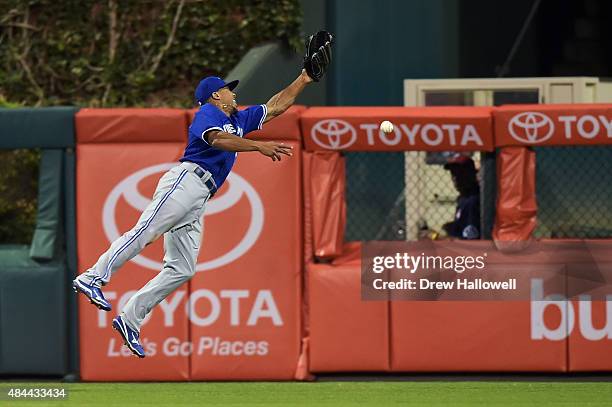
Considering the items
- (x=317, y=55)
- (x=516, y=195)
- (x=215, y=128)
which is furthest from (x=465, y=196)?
(x=215, y=128)

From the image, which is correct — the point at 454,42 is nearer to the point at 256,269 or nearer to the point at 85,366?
the point at 256,269

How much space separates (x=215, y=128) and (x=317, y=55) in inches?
31.6

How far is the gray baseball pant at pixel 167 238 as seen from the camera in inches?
324

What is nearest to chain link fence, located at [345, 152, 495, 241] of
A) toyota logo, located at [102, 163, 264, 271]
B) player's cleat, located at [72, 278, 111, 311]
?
toyota logo, located at [102, 163, 264, 271]

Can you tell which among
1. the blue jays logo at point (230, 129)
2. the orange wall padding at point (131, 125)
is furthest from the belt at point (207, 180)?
the orange wall padding at point (131, 125)

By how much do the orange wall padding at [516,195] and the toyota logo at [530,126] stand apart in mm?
104

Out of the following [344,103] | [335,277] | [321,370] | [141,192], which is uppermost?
[344,103]

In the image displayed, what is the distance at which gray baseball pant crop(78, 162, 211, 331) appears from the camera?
27.0ft

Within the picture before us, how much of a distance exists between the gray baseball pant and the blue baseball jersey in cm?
7

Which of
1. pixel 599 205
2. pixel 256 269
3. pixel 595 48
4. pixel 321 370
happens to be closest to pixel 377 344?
pixel 321 370

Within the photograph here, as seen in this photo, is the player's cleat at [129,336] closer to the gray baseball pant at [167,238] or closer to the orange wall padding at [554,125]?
the gray baseball pant at [167,238]

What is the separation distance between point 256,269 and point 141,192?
41.6 inches

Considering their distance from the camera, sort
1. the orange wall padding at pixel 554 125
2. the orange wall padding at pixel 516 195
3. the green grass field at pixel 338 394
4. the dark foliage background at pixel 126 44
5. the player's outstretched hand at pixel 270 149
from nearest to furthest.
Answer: the player's outstretched hand at pixel 270 149
the green grass field at pixel 338 394
the orange wall padding at pixel 554 125
the orange wall padding at pixel 516 195
the dark foliage background at pixel 126 44

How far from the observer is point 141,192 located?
10.1 metres
